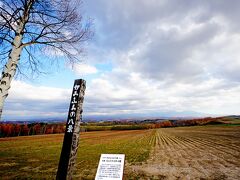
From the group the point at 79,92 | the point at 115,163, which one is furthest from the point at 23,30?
the point at 115,163

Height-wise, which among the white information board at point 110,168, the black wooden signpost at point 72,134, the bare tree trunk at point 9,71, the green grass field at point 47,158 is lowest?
the green grass field at point 47,158

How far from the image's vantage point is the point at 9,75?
20.1 ft

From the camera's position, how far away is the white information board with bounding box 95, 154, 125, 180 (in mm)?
4648

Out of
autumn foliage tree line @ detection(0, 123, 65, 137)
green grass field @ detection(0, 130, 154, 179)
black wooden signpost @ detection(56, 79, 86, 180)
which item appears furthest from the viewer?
autumn foliage tree line @ detection(0, 123, 65, 137)

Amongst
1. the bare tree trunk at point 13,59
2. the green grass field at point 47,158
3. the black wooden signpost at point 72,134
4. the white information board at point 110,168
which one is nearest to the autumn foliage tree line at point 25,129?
the green grass field at point 47,158

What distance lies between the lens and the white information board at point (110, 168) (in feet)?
15.3

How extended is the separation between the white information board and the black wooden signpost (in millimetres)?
742

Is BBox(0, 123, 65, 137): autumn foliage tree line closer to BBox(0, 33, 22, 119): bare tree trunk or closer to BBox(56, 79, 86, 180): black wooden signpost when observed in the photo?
BBox(0, 33, 22, 119): bare tree trunk

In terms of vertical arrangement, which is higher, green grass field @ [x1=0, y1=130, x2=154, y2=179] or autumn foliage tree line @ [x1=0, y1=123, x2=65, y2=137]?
autumn foliage tree line @ [x1=0, y1=123, x2=65, y2=137]

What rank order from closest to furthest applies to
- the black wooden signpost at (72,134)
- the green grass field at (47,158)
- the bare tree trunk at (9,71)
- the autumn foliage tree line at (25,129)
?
the black wooden signpost at (72,134) → the bare tree trunk at (9,71) → the green grass field at (47,158) → the autumn foliage tree line at (25,129)

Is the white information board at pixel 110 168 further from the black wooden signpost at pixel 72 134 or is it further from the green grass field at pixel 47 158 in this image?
the green grass field at pixel 47 158

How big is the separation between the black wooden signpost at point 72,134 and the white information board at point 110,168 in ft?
2.44

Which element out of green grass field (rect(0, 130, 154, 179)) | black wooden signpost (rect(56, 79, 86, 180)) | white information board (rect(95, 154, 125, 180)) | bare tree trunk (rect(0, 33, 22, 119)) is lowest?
green grass field (rect(0, 130, 154, 179))

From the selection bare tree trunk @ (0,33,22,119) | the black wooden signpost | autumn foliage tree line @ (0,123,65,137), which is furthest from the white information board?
autumn foliage tree line @ (0,123,65,137)
